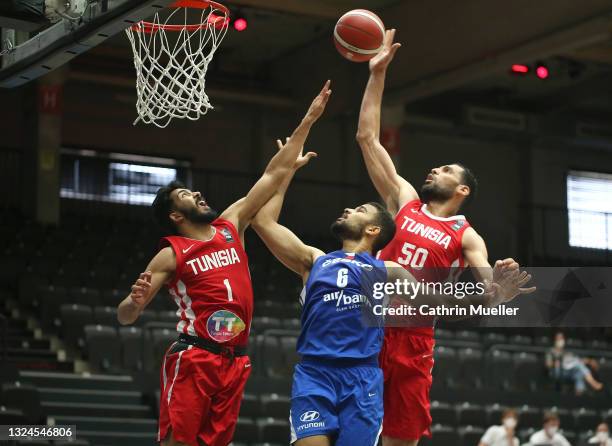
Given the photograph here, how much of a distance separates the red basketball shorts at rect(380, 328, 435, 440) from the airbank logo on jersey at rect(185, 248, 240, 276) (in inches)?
41.0

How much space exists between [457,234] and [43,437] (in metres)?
4.38

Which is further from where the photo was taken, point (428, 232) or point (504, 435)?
point (504, 435)

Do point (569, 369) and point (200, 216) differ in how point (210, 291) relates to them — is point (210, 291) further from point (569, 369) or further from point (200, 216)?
point (569, 369)

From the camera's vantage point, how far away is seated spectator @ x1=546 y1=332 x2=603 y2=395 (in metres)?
16.0

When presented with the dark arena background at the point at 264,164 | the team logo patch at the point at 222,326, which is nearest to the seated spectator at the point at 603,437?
the dark arena background at the point at 264,164

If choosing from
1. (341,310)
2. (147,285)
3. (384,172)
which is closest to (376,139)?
(384,172)

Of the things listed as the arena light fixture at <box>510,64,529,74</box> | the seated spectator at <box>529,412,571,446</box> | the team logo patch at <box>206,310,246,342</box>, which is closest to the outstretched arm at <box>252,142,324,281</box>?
the team logo patch at <box>206,310,246,342</box>

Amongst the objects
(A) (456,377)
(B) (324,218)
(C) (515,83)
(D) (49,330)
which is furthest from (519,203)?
(D) (49,330)

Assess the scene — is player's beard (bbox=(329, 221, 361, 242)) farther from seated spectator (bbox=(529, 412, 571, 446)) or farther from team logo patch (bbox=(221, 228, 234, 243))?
seated spectator (bbox=(529, 412, 571, 446))

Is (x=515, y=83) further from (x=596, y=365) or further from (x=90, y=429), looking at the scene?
(x=90, y=429)

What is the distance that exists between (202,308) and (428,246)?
1.43 m

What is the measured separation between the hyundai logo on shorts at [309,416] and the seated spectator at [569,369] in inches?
406

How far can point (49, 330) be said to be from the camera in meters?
14.4

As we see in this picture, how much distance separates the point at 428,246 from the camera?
22.5ft
